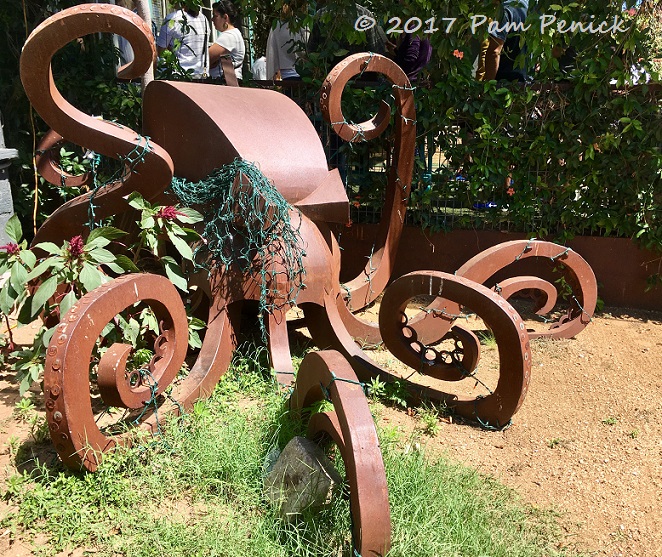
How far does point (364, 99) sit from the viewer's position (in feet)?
16.1

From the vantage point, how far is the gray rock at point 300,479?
2148mm

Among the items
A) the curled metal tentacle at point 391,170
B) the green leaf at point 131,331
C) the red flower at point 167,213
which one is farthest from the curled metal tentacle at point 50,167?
the curled metal tentacle at point 391,170

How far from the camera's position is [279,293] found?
10.8 ft

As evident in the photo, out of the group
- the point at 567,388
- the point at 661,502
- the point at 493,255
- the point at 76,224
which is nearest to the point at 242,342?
the point at 76,224

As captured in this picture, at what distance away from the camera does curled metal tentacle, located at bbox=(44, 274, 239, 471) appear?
7.20ft

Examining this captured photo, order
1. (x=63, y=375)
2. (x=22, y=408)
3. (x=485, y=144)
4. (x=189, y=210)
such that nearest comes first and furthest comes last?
(x=63, y=375), (x=22, y=408), (x=189, y=210), (x=485, y=144)

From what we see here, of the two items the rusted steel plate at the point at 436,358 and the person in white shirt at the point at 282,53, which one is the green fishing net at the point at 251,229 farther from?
the person in white shirt at the point at 282,53

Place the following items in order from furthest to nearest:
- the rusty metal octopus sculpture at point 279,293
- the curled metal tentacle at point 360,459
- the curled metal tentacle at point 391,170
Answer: the curled metal tentacle at point 391,170, the rusty metal octopus sculpture at point 279,293, the curled metal tentacle at point 360,459

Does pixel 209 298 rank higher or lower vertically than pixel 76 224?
lower

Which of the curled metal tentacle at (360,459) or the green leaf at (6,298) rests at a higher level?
the green leaf at (6,298)

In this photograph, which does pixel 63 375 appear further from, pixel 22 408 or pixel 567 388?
pixel 567 388

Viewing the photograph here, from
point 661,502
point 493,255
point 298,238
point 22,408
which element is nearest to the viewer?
point 661,502

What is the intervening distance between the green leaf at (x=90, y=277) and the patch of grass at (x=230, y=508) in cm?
68

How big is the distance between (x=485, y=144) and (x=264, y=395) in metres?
2.75
